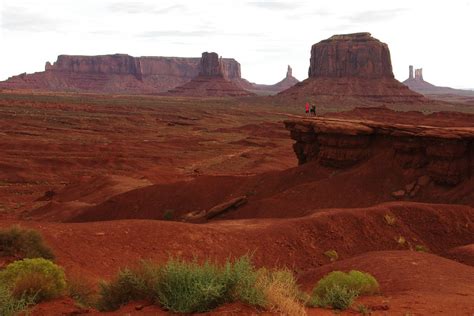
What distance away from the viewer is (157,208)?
21.7 meters

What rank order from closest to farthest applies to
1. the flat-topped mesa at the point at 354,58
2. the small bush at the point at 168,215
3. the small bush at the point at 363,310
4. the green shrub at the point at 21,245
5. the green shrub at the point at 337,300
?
the small bush at the point at 363,310, the green shrub at the point at 337,300, the green shrub at the point at 21,245, the small bush at the point at 168,215, the flat-topped mesa at the point at 354,58

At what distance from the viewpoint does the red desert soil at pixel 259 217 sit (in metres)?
10.4

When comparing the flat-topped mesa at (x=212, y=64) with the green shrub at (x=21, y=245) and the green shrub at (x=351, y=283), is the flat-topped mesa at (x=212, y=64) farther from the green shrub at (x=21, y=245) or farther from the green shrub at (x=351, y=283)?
the green shrub at (x=351, y=283)

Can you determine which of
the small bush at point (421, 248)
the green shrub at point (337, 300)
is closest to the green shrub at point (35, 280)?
the green shrub at point (337, 300)

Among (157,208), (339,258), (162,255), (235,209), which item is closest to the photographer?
(162,255)

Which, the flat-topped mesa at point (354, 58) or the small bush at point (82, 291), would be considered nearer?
the small bush at point (82, 291)

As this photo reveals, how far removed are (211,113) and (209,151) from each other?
45.7 m

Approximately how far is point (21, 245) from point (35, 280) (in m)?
3.39

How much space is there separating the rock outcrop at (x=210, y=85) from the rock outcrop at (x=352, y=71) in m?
42.3

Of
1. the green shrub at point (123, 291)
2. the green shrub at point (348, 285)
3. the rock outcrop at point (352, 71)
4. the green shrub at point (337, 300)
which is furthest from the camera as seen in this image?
the rock outcrop at point (352, 71)

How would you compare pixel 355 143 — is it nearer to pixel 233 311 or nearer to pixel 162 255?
pixel 162 255

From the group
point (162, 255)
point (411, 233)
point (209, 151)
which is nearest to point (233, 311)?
point (162, 255)

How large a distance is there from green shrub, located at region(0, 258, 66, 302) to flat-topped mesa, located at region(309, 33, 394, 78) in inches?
5351

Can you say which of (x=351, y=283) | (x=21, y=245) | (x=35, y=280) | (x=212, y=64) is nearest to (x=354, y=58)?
(x=212, y=64)
